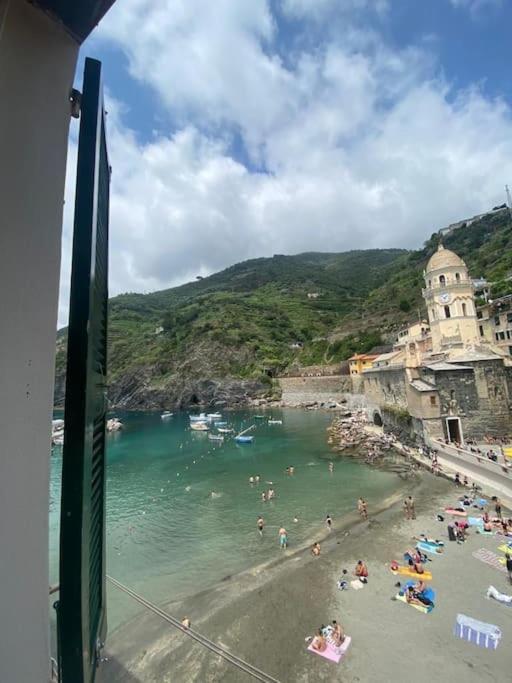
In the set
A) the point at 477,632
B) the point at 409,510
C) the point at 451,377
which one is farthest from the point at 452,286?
the point at 477,632

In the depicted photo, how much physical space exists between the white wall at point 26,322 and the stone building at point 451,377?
24213mm

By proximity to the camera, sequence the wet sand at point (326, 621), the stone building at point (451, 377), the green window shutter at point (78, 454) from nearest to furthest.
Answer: the green window shutter at point (78, 454) < the wet sand at point (326, 621) < the stone building at point (451, 377)

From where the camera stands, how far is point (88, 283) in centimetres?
129

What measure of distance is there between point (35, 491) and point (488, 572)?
46.5 ft

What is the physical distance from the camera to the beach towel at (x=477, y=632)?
324 inches

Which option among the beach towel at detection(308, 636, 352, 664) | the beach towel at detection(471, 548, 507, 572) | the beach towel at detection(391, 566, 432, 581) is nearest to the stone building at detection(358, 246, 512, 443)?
the beach towel at detection(471, 548, 507, 572)

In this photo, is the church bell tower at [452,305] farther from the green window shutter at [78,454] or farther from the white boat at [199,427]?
the green window shutter at [78,454]

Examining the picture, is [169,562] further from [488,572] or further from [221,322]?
[221,322]

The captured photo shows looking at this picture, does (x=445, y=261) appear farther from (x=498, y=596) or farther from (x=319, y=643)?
(x=319, y=643)

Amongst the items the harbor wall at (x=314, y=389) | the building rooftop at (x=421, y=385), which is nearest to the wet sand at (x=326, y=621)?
the building rooftop at (x=421, y=385)

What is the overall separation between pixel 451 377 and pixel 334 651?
18.1 m

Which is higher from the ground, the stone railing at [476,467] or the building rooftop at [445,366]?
the building rooftop at [445,366]

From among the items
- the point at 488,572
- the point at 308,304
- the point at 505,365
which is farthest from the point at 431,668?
the point at 308,304

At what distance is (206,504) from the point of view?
19328 mm
